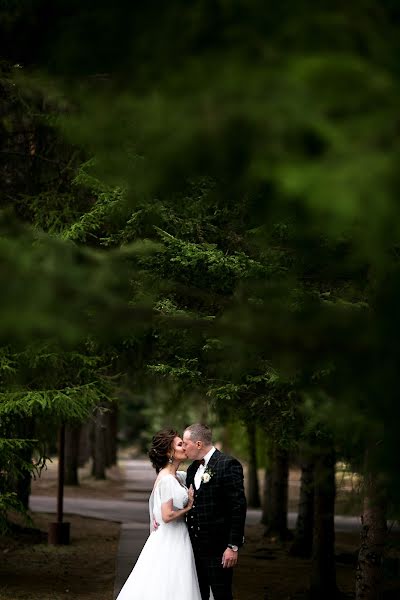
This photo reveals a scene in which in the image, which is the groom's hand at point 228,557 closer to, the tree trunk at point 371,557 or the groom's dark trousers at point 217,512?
the groom's dark trousers at point 217,512

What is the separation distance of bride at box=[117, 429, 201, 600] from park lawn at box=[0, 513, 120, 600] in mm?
3642

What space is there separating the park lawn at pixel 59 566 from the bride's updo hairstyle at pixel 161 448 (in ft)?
13.7

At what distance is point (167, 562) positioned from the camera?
31.9 feet

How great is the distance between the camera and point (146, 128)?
11.1 ft

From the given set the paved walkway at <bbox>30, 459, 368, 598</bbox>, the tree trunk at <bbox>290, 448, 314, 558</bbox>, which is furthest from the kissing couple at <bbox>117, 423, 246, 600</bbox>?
the tree trunk at <bbox>290, 448, 314, 558</bbox>

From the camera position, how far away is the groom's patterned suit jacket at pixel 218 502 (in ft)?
31.2

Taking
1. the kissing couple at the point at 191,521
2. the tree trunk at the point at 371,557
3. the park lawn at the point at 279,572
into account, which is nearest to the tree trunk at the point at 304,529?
the park lawn at the point at 279,572

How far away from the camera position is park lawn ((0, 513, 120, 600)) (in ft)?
45.4

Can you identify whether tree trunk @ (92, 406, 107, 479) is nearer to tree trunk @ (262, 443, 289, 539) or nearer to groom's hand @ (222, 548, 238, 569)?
tree trunk @ (262, 443, 289, 539)

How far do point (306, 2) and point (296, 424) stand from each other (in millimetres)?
7786

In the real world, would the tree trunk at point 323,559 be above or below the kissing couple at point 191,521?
below

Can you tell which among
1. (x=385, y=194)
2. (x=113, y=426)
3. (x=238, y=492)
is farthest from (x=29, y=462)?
(x=113, y=426)

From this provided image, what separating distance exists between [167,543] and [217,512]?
0.63m

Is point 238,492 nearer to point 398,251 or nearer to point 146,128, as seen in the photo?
point 398,251
